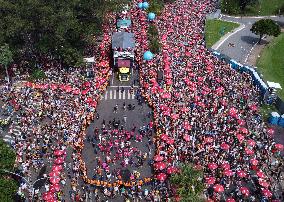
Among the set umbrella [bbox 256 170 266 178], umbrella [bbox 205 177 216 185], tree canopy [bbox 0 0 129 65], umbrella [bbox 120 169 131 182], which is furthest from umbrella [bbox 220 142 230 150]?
tree canopy [bbox 0 0 129 65]

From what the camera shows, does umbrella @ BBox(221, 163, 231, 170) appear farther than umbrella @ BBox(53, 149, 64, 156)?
No

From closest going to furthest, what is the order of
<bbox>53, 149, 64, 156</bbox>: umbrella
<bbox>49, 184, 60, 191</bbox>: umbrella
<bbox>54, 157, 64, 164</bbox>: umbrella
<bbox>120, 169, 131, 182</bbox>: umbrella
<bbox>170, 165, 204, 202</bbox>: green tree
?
<bbox>170, 165, 204, 202</bbox>: green tree, <bbox>49, 184, 60, 191</bbox>: umbrella, <bbox>54, 157, 64, 164</bbox>: umbrella, <bbox>120, 169, 131, 182</bbox>: umbrella, <bbox>53, 149, 64, 156</bbox>: umbrella

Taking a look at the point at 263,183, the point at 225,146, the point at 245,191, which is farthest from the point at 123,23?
the point at 245,191

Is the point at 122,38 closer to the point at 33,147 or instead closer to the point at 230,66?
the point at 230,66

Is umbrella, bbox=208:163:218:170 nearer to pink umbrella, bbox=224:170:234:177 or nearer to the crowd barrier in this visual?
pink umbrella, bbox=224:170:234:177

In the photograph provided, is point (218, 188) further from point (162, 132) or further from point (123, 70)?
point (123, 70)

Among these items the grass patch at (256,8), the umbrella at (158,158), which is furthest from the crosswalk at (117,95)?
the grass patch at (256,8)

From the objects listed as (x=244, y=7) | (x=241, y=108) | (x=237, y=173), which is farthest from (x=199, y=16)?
(x=237, y=173)
